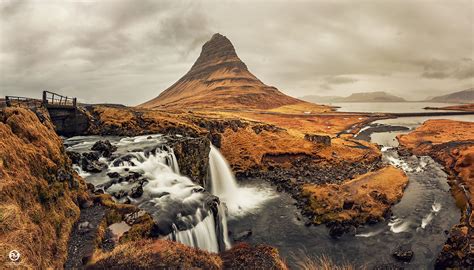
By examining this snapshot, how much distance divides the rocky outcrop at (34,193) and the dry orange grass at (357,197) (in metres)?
28.1

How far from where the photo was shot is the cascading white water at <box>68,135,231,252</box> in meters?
23.4

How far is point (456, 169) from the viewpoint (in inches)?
2160

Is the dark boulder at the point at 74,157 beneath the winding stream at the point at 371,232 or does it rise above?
above

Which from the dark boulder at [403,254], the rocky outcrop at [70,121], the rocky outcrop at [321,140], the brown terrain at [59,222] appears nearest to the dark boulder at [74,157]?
the brown terrain at [59,222]

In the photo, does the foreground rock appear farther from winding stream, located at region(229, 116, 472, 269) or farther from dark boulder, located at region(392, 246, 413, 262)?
dark boulder, located at region(392, 246, 413, 262)

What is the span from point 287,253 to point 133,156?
21750 millimetres

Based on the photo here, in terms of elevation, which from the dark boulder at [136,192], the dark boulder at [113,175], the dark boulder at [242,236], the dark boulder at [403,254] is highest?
the dark boulder at [113,175]

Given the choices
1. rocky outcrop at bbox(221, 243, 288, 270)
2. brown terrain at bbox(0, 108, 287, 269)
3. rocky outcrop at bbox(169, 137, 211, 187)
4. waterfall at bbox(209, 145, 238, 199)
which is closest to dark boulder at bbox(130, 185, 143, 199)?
brown terrain at bbox(0, 108, 287, 269)

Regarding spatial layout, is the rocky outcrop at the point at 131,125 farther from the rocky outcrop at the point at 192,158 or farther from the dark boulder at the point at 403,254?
the dark boulder at the point at 403,254

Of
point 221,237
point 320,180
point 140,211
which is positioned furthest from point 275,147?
point 140,211

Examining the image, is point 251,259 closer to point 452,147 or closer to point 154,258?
point 154,258

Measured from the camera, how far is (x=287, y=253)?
29.5 m

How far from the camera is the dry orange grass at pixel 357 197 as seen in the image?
36.2 m

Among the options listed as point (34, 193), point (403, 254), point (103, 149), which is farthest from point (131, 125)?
point (403, 254)
